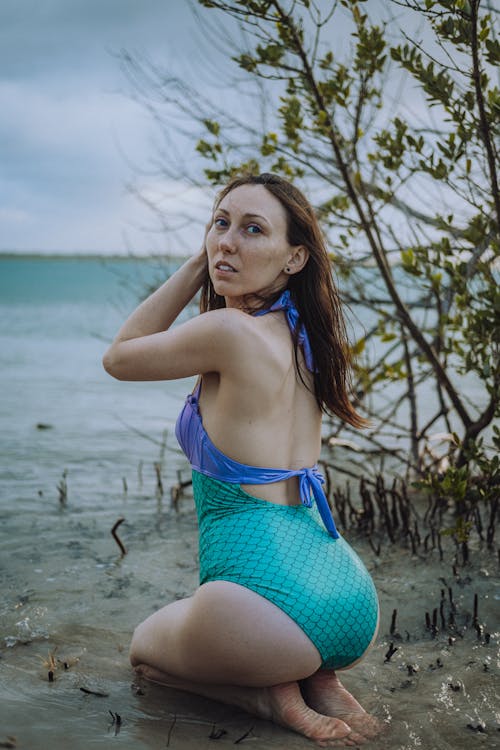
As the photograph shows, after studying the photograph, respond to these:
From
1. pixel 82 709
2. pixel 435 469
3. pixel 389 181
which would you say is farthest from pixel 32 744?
pixel 435 469

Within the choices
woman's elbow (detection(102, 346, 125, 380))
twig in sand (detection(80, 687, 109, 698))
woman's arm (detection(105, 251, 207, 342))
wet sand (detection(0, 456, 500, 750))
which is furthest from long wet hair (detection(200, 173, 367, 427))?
twig in sand (detection(80, 687, 109, 698))

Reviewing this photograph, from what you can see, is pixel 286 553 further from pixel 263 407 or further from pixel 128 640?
pixel 128 640

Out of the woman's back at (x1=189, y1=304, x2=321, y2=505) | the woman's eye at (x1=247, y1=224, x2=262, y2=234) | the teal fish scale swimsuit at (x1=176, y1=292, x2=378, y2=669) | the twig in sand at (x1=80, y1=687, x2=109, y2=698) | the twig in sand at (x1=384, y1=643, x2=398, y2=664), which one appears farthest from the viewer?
the twig in sand at (x1=384, y1=643, x2=398, y2=664)

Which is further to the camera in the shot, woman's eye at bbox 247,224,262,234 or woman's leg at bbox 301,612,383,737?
woman's eye at bbox 247,224,262,234

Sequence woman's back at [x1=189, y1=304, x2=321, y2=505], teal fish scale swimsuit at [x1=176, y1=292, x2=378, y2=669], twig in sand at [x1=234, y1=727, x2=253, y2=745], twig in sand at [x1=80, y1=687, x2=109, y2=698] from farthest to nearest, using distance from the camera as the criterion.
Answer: twig in sand at [x1=80, y1=687, x2=109, y2=698] < woman's back at [x1=189, y1=304, x2=321, y2=505] < teal fish scale swimsuit at [x1=176, y1=292, x2=378, y2=669] < twig in sand at [x1=234, y1=727, x2=253, y2=745]

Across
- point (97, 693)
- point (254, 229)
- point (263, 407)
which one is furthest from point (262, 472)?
point (97, 693)

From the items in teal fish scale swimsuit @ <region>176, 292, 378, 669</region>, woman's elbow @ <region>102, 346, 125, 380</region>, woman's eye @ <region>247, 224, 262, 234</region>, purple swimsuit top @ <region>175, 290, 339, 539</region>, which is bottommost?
teal fish scale swimsuit @ <region>176, 292, 378, 669</region>

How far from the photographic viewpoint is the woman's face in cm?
287

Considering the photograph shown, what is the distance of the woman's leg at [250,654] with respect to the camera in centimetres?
248

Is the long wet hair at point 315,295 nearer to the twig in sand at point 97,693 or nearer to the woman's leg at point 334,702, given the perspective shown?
the woman's leg at point 334,702

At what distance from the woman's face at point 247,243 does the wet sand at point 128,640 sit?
58.4 inches

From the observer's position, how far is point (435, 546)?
14.8 ft

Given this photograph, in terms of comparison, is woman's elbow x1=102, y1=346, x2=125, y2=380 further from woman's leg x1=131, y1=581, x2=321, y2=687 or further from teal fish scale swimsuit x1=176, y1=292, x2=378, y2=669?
woman's leg x1=131, y1=581, x2=321, y2=687

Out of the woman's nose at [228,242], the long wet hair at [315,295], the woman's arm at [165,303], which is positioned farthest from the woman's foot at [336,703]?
the woman's nose at [228,242]
